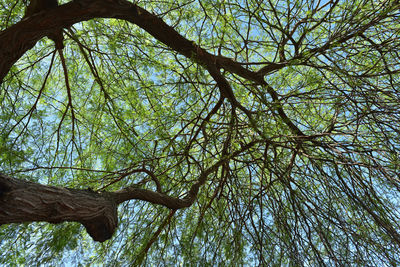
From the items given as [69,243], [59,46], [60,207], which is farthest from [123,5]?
[69,243]

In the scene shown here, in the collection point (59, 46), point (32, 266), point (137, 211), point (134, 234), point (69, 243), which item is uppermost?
point (59, 46)

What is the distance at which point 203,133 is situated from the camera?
2.53 metres

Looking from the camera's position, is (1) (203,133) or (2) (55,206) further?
(1) (203,133)

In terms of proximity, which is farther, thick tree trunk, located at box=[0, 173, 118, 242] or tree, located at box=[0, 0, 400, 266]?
tree, located at box=[0, 0, 400, 266]

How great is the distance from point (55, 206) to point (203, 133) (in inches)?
58.9

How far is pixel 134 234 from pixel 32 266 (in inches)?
27.3

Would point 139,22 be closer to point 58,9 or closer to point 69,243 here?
point 58,9

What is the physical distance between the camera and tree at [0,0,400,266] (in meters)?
1.77

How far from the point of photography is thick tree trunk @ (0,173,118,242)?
1056 millimetres

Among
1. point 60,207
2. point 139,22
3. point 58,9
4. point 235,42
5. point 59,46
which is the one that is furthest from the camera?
point 235,42

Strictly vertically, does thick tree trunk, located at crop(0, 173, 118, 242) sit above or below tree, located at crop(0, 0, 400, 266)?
below

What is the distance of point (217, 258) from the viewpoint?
2.46 metres

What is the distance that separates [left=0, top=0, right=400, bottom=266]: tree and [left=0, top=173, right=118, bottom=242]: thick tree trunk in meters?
0.02

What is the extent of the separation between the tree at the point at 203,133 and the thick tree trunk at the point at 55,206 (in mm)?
18
